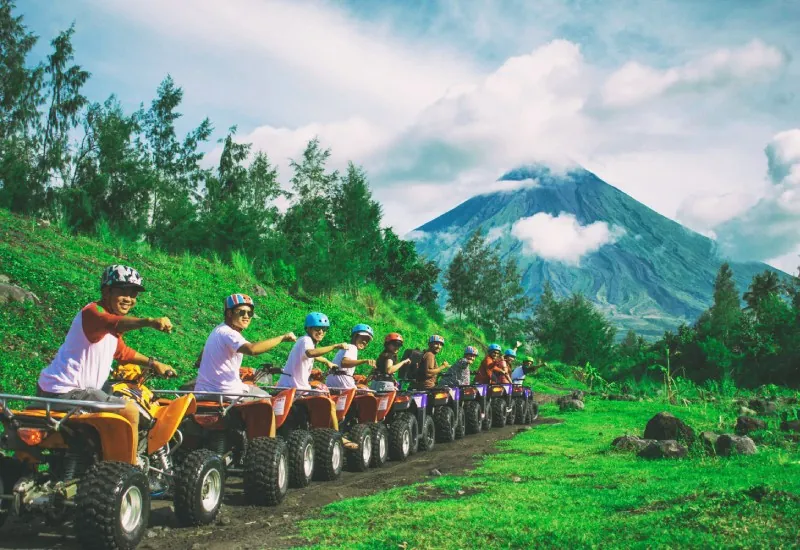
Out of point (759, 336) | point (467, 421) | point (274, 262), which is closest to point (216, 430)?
point (467, 421)

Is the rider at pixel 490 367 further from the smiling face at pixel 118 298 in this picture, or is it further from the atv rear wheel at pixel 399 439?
the smiling face at pixel 118 298

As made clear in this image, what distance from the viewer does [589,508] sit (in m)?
6.86

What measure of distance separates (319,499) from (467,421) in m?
8.59

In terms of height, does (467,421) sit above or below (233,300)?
below

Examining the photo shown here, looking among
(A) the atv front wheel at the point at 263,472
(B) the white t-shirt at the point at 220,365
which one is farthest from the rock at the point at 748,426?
(B) the white t-shirt at the point at 220,365

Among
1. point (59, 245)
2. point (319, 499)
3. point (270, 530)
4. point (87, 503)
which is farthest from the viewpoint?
point (59, 245)

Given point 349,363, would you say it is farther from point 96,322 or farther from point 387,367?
point 96,322

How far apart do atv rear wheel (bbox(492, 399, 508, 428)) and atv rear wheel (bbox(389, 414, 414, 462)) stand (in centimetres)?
637

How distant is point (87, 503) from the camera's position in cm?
535

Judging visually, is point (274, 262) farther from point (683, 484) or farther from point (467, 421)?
point (683, 484)

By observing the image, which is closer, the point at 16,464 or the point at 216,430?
the point at 16,464

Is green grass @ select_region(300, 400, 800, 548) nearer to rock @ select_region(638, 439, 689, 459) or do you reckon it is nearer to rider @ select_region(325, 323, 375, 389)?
rock @ select_region(638, 439, 689, 459)

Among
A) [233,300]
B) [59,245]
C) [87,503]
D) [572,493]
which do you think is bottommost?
[572,493]

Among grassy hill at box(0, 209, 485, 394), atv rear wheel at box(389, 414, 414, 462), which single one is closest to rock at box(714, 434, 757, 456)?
atv rear wheel at box(389, 414, 414, 462)
